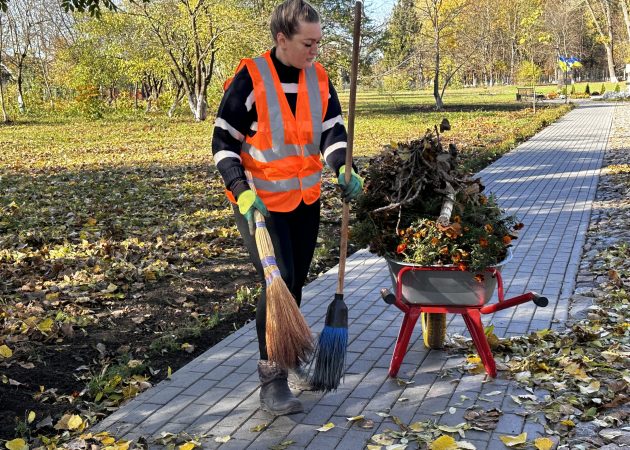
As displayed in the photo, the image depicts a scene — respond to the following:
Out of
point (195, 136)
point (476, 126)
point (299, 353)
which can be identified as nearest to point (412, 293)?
point (299, 353)

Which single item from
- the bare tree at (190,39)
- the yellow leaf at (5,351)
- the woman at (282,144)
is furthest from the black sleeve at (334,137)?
the bare tree at (190,39)

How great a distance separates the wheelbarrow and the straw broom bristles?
57cm

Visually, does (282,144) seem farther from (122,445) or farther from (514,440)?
(514,440)

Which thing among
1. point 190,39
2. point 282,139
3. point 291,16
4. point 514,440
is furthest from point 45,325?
point 190,39

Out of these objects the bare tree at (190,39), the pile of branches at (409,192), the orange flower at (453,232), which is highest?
the bare tree at (190,39)

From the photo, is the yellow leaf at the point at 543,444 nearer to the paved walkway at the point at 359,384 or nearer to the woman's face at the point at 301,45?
the paved walkway at the point at 359,384

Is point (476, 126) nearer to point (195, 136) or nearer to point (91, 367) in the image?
point (195, 136)

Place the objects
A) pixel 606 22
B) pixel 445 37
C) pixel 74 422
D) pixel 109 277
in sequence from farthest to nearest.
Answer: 1. pixel 606 22
2. pixel 445 37
3. pixel 109 277
4. pixel 74 422

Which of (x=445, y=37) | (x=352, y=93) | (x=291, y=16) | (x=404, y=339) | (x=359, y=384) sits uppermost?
(x=445, y=37)

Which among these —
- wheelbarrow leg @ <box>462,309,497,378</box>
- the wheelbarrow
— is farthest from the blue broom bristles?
wheelbarrow leg @ <box>462,309,497,378</box>

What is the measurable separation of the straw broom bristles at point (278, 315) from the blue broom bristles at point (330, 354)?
128mm

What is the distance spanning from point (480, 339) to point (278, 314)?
1.26 meters

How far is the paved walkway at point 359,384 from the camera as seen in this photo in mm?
3561

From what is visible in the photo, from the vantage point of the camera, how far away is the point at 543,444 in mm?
3275
